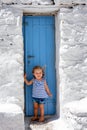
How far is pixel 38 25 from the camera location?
744 centimetres

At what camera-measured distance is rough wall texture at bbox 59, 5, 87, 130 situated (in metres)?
7.00

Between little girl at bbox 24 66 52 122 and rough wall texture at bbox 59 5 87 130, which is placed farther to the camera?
little girl at bbox 24 66 52 122

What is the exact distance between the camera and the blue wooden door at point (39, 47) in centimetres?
743

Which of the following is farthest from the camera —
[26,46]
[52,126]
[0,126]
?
[26,46]

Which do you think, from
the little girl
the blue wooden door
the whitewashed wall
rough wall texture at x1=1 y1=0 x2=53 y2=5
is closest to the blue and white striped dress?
the little girl

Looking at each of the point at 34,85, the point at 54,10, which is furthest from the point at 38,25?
the point at 34,85

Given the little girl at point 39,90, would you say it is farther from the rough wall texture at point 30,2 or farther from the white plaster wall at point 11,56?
the rough wall texture at point 30,2

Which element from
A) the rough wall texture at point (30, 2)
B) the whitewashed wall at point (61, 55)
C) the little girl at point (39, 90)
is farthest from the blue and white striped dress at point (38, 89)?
the rough wall texture at point (30, 2)

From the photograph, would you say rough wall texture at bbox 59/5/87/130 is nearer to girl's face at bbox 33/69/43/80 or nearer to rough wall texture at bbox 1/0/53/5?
rough wall texture at bbox 1/0/53/5

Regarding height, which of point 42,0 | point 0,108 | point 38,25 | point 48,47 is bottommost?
point 0,108

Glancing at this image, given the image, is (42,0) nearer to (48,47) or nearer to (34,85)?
(48,47)

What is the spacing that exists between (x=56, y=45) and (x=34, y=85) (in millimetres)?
948

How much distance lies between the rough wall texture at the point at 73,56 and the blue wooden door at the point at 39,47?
0.51m

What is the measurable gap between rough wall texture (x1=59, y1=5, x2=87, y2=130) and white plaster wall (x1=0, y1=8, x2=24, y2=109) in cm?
81
